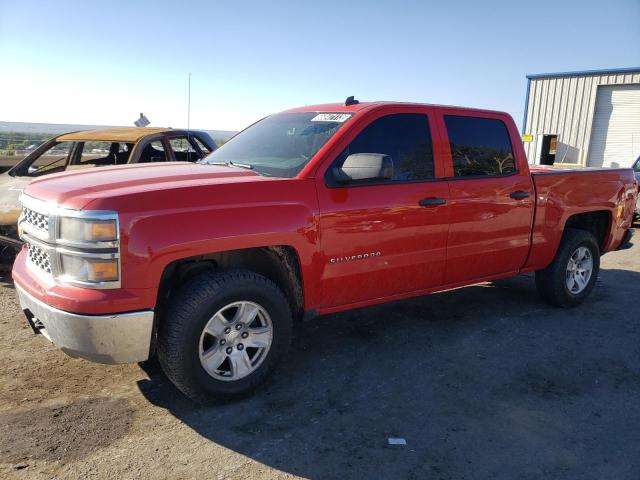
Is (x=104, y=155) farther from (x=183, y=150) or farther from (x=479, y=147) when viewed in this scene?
(x=479, y=147)

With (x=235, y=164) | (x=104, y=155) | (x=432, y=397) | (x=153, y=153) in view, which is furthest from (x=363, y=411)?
(x=104, y=155)

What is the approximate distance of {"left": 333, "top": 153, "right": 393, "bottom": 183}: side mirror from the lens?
11.4 ft

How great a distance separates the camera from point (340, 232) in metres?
3.62

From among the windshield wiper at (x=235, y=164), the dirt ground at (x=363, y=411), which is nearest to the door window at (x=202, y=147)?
the windshield wiper at (x=235, y=164)

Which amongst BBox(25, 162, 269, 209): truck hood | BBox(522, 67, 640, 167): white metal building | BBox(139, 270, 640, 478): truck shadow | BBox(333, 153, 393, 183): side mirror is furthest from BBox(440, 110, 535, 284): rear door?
BBox(522, 67, 640, 167): white metal building

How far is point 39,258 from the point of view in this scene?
3.25 metres

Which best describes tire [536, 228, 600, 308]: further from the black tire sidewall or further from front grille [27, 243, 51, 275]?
front grille [27, 243, 51, 275]

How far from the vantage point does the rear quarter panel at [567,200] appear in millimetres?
5012

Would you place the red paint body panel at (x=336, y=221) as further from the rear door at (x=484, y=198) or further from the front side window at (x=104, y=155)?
the front side window at (x=104, y=155)

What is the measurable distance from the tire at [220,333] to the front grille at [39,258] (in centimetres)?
76

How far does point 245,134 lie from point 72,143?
3.58 meters

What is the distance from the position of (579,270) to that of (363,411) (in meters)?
3.48

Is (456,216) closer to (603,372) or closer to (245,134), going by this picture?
(603,372)

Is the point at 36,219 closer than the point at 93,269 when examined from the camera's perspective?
No
